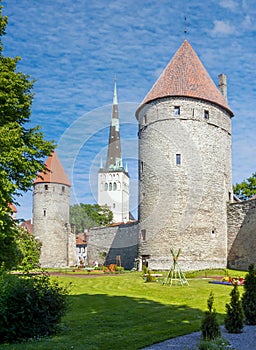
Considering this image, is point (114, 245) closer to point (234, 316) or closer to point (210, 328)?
point (234, 316)

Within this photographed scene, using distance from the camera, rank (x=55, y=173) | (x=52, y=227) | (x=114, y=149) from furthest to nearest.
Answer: (x=114, y=149), (x=55, y=173), (x=52, y=227)

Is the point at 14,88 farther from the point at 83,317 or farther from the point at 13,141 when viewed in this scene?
the point at 83,317

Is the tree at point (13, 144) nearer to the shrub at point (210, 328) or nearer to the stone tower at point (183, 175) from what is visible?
the shrub at point (210, 328)

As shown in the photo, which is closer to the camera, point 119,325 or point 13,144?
point 119,325

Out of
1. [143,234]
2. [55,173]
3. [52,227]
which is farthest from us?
[55,173]

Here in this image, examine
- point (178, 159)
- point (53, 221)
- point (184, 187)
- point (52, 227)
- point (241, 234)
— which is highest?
point (178, 159)

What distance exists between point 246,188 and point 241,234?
41.1 ft

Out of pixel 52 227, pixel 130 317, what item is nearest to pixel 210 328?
pixel 130 317

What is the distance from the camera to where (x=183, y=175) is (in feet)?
97.0

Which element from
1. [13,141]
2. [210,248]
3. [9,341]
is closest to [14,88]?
[13,141]

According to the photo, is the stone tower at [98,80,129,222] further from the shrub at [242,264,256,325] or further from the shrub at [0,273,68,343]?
the shrub at [0,273,68,343]

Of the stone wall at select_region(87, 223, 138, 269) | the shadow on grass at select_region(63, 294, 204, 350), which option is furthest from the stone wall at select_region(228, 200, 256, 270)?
the shadow on grass at select_region(63, 294, 204, 350)

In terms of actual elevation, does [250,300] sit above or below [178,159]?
below

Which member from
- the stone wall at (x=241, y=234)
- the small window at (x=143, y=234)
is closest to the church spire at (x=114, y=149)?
the small window at (x=143, y=234)
